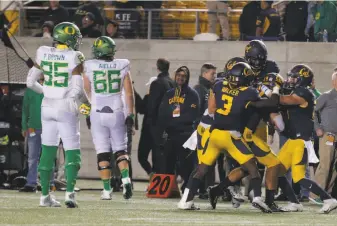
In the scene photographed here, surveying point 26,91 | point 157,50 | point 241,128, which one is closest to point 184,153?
point 26,91

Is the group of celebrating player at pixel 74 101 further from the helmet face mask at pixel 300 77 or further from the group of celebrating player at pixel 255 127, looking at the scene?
the helmet face mask at pixel 300 77

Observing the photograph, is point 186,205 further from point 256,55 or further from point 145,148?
point 145,148

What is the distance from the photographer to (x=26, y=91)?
54.2ft

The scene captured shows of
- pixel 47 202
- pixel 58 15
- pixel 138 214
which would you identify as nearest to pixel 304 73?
pixel 138 214

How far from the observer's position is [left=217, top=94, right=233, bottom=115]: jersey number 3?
1278 cm

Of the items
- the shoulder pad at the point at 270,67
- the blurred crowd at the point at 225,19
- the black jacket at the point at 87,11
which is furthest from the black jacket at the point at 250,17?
the shoulder pad at the point at 270,67

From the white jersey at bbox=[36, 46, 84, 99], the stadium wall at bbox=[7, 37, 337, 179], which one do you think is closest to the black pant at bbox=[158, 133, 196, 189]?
the white jersey at bbox=[36, 46, 84, 99]

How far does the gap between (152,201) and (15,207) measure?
96.4 inches

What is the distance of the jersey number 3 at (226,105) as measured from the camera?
12781 millimetres

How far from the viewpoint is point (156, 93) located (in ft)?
55.4

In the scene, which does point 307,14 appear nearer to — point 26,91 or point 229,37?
point 229,37

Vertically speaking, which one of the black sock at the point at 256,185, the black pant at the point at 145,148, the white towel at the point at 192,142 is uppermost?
the white towel at the point at 192,142

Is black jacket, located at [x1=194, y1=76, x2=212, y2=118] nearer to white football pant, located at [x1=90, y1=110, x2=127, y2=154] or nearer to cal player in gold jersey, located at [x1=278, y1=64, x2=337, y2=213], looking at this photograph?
white football pant, located at [x1=90, y1=110, x2=127, y2=154]

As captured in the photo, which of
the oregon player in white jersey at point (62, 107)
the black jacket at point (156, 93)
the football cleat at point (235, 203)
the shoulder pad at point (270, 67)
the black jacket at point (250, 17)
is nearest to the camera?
the oregon player in white jersey at point (62, 107)
